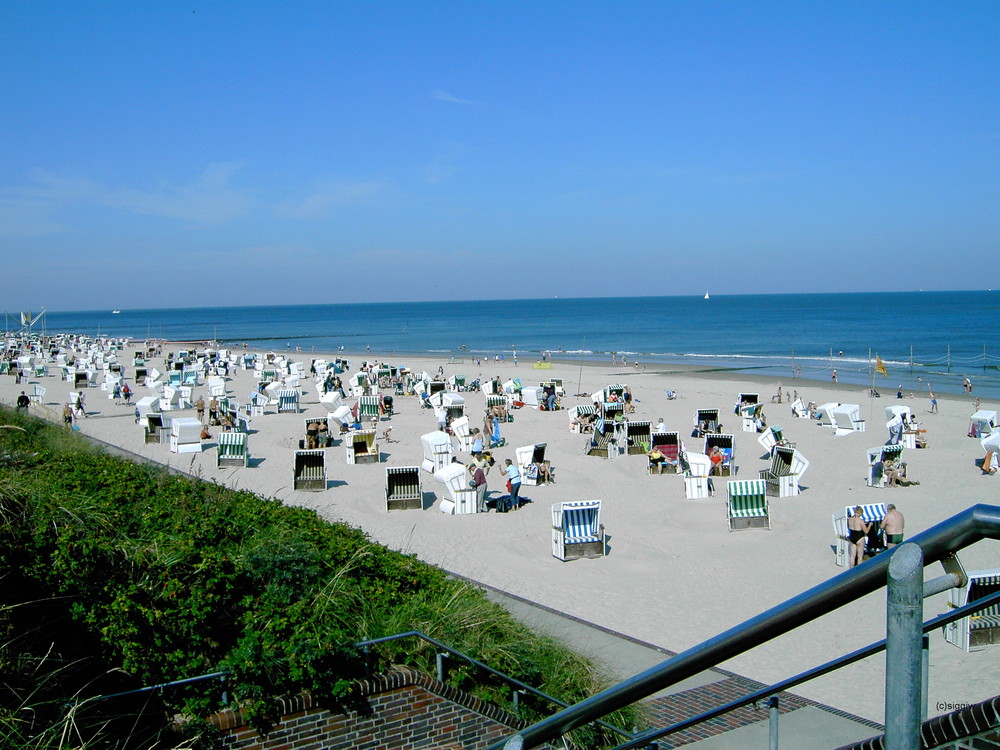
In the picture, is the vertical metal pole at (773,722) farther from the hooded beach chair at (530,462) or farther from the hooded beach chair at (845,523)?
the hooded beach chair at (530,462)

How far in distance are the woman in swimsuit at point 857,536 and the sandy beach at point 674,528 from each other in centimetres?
44

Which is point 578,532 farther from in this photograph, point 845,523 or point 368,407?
point 368,407

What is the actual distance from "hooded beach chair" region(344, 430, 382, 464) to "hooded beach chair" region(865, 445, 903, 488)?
11.2 meters

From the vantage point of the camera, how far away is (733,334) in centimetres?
8631

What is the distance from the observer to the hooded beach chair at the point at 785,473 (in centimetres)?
1633

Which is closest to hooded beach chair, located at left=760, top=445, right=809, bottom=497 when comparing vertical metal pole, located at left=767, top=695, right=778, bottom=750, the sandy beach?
the sandy beach

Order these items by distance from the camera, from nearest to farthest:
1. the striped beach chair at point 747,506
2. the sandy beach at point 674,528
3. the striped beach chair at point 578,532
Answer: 1. the sandy beach at point 674,528
2. the striped beach chair at point 578,532
3. the striped beach chair at point 747,506

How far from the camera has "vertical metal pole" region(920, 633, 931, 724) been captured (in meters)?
1.32

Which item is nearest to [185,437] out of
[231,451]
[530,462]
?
[231,451]

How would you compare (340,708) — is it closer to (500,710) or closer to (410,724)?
(410,724)

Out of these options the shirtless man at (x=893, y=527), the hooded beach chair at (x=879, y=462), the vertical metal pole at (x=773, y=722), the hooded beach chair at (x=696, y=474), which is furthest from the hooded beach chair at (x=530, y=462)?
the vertical metal pole at (x=773, y=722)

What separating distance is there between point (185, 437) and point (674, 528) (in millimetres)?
13292

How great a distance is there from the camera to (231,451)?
63.7ft

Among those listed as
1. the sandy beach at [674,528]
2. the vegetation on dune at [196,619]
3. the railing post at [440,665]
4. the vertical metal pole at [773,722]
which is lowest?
the sandy beach at [674,528]
